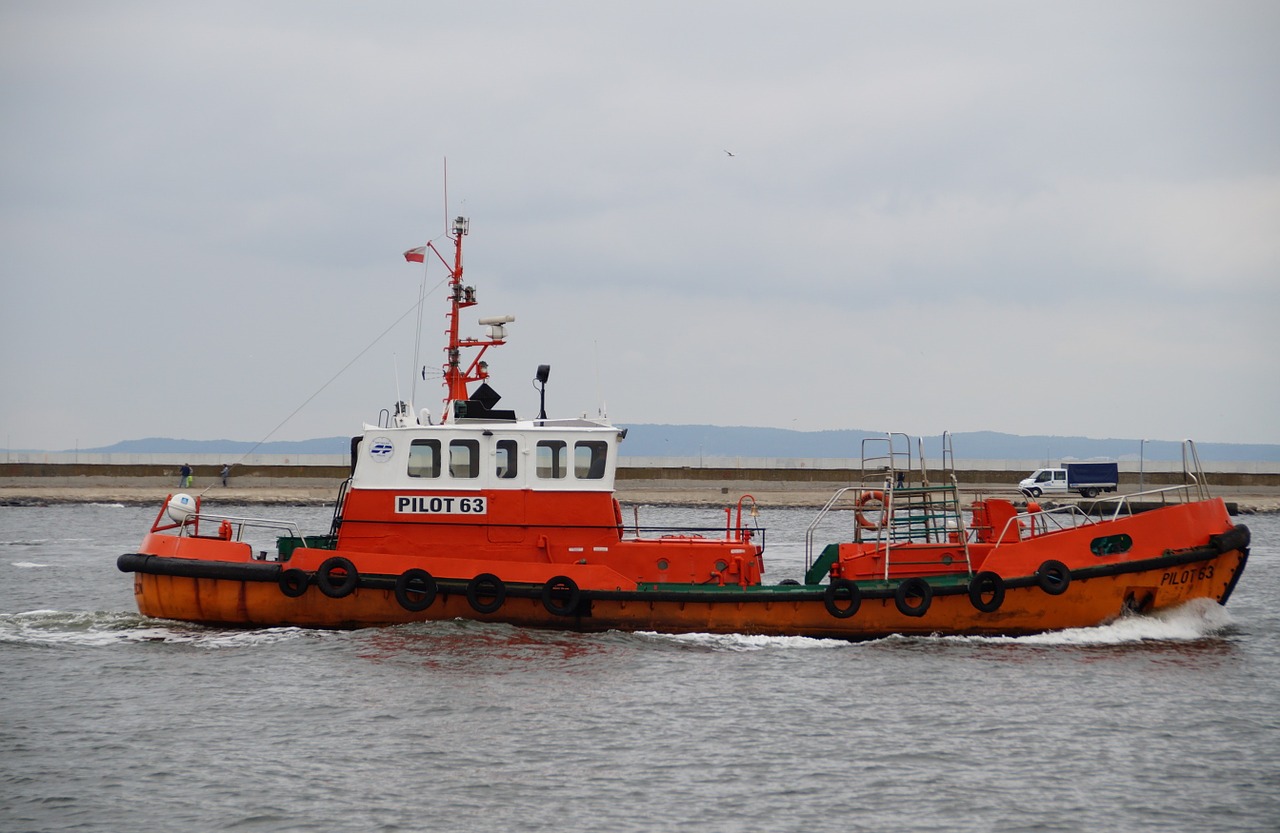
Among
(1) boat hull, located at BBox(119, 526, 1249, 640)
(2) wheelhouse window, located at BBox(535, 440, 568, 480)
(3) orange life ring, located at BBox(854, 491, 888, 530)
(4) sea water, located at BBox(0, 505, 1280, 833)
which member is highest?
(2) wheelhouse window, located at BBox(535, 440, 568, 480)

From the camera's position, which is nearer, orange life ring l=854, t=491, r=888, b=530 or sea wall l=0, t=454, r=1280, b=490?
orange life ring l=854, t=491, r=888, b=530

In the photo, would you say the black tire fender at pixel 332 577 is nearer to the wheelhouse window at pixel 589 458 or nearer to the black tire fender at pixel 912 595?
the wheelhouse window at pixel 589 458

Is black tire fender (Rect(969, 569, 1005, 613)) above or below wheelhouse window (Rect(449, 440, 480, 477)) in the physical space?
below

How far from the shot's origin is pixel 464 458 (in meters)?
14.2

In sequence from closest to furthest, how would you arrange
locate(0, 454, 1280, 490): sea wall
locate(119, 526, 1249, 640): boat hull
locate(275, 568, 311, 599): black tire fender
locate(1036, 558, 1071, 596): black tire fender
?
locate(1036, 558, 1071, 596): black tire fender → locate(119, 526, 1249, 640): boat hull → locate(275, 568, 311, 599): black tire fender → locate(0, 454, 1280, 490): sea wall

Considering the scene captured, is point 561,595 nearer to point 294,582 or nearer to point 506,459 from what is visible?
point 506,459

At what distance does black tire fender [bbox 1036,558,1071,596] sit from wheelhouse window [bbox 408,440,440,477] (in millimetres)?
6643

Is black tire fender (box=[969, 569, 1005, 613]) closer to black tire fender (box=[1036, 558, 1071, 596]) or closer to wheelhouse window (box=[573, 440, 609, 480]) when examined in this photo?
black tire fender (box=[1036, 558, 1071, 596])

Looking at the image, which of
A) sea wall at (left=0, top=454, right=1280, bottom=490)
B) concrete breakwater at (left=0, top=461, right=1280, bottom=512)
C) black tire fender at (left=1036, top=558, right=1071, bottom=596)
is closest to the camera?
black tire fender at (left=1036, top=558, right=1071, bottom=596)

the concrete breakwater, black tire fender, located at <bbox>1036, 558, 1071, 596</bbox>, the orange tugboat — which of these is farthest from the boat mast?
the concrete breakwater

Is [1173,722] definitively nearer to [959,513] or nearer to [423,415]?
[959,513]

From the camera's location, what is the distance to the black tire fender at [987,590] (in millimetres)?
13648

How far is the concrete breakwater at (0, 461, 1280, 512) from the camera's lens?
137 ft

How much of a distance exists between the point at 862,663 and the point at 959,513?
195 cm
